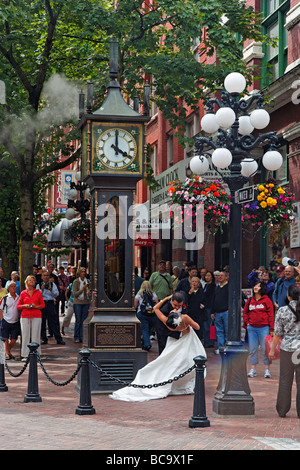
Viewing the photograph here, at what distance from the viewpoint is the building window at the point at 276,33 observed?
2102 cm

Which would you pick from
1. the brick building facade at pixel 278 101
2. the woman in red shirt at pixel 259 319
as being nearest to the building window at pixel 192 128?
the brick building facade at pixel 278 101

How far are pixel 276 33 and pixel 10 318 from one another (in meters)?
11.4

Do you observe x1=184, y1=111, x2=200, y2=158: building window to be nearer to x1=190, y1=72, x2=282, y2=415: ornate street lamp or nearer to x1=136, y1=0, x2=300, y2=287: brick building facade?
x1=136, y1=0, x2=300, y2=287: brick building facade

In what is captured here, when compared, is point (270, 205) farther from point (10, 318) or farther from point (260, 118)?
point (10, 318)

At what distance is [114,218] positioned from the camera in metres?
12.5

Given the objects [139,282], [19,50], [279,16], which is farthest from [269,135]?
[279,16]

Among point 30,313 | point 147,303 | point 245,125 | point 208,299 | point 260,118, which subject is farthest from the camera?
point 208,299

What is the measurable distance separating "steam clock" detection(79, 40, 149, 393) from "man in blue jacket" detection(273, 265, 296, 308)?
3.46 m

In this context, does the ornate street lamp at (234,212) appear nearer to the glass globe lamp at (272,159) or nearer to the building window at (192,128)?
the glass globe lamp at (272,159)

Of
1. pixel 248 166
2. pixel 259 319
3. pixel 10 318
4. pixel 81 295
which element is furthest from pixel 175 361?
pixel 81 295

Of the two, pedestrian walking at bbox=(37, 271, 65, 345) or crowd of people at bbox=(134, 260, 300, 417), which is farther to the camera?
pedestrian walking at bbox=(37, 271, 65, 345)

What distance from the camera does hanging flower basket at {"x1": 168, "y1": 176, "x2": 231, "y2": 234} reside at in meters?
15.5

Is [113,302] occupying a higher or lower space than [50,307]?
higher

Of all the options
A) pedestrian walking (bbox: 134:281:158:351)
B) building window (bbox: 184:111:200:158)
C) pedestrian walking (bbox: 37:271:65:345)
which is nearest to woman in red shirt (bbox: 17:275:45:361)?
pedestrian walking (bbox: 134:281:158:351)
